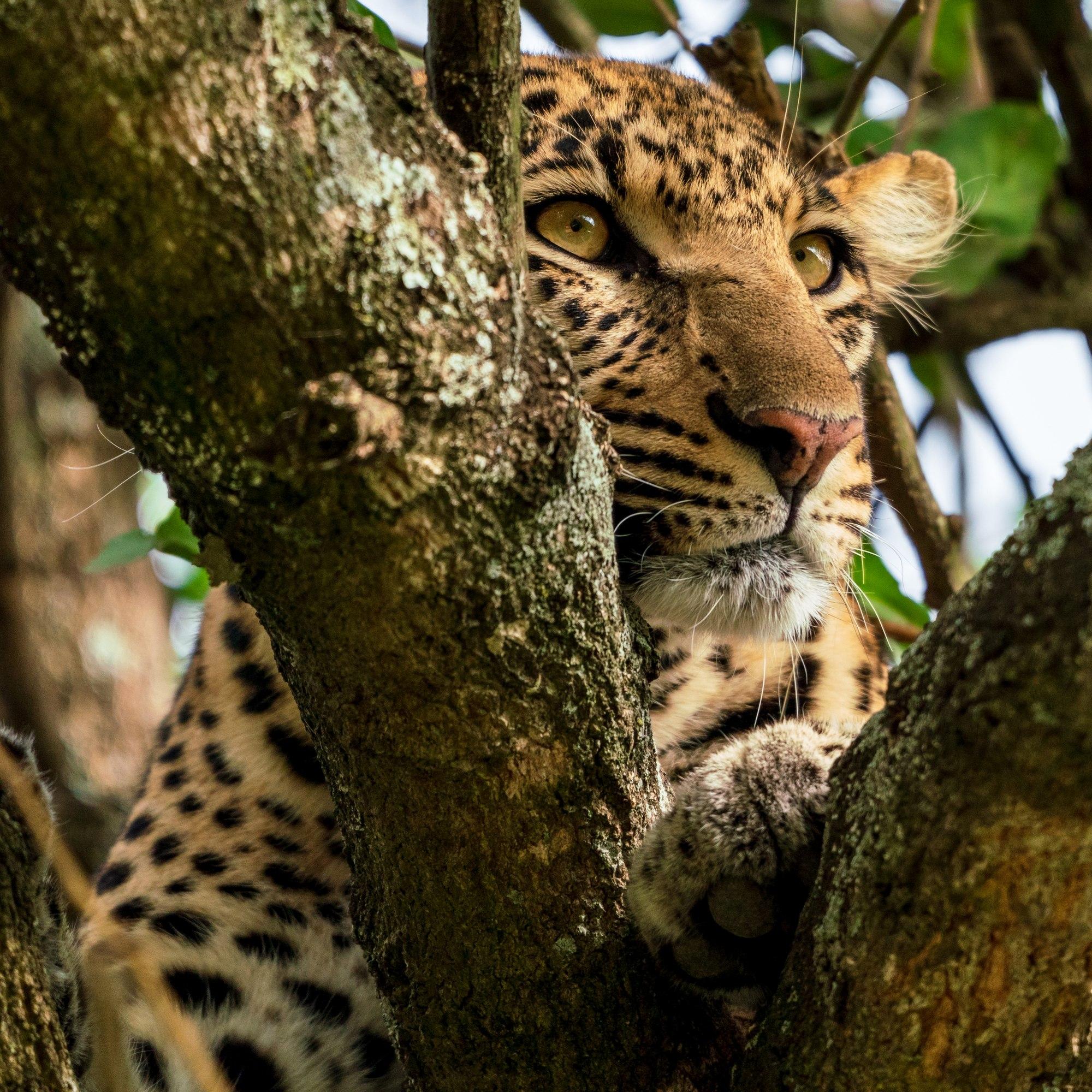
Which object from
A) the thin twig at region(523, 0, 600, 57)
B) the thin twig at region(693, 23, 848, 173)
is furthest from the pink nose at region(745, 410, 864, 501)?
the thin twig at region(523, 0, 600, 57)

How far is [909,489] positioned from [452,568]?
301 cm

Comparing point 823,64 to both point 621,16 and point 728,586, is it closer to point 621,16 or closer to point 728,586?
point 621,16

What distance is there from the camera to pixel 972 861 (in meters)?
1.76

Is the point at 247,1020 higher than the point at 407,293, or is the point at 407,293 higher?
the point at 407,293

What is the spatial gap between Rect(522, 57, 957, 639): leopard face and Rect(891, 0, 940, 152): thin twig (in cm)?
70

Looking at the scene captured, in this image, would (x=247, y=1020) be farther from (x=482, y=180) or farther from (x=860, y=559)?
(x=482, y=180)

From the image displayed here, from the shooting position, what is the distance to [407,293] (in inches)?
69.3

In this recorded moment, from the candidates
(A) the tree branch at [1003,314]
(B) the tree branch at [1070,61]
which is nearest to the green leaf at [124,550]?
(A) the tree branch at [1003,314]

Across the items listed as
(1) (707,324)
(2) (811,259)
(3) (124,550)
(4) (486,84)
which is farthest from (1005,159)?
(4) (486,84)

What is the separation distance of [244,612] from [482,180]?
7.26 ft

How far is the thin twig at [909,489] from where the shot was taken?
4551 millimetres

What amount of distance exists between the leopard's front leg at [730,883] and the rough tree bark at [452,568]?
0.33 feet

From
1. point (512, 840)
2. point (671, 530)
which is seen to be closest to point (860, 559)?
point (671, 530)

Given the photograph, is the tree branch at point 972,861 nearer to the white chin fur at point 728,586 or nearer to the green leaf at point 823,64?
the white chin fur at point 728,586
